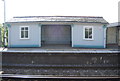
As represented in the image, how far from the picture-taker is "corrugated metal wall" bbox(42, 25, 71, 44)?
618 inches

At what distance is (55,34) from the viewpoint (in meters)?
15.7

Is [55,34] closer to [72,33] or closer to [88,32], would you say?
[72,33]

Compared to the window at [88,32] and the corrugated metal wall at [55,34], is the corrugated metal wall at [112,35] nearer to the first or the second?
the window at [88,32]

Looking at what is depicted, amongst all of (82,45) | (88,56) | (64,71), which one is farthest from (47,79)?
(82,45)

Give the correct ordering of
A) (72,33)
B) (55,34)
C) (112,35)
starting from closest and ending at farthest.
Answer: (72,33) → (55,34) → (112,35)

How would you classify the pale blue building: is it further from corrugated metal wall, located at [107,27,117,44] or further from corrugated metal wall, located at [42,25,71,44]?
corrugated metal wall, located at [107,27,117,44]

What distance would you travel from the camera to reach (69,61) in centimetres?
790

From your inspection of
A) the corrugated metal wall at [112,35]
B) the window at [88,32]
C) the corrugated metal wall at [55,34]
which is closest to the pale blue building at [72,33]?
the window at [88,32]

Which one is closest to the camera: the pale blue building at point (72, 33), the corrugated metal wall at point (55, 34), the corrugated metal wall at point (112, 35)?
the pale blue building at point (72, 33)

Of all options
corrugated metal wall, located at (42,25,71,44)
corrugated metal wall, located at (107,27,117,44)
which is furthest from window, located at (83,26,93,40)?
corrugated metal wall, located at (107,27,117,44)

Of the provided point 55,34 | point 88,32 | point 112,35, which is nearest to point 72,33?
point 88,32

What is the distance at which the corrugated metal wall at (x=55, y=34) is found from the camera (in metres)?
15.7

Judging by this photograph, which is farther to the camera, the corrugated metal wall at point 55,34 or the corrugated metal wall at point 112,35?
the corrugated metal wall at point 112,35

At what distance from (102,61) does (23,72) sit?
178 inches
